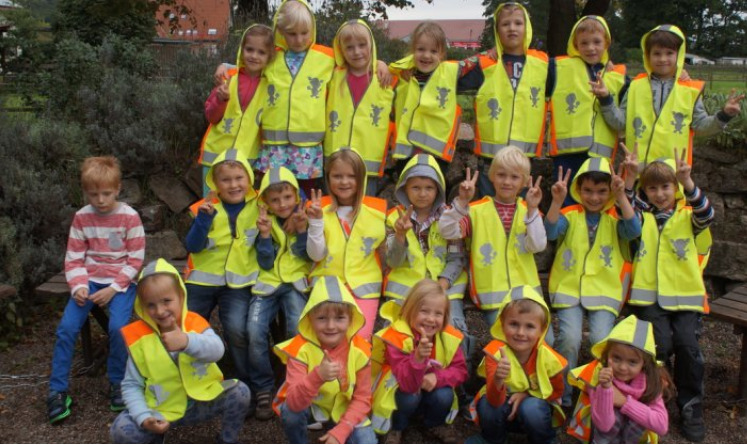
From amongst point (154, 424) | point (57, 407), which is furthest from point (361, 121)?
point (57, 407)

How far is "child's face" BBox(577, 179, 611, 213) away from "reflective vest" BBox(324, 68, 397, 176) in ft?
4.75

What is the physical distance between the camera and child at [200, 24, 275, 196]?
4863mm

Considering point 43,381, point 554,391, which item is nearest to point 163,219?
point 43,381

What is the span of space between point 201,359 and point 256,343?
Answer: 0.64 m

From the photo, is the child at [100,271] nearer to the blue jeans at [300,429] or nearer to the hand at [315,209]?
the hand at [315,209]

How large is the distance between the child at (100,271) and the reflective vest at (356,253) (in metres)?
1.14

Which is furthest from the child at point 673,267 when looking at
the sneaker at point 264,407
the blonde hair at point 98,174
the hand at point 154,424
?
the blonde hair at point 98,174

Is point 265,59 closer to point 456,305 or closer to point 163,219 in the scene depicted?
point 163,219

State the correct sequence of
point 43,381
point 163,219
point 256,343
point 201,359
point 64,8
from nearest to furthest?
point 201,359 < point 256,343 < point 43,381 < point 163,219 < point 64,8

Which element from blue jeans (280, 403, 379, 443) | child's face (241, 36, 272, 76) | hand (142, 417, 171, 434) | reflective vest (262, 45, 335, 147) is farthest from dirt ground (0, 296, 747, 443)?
child's face (241, 36, 272, 76)

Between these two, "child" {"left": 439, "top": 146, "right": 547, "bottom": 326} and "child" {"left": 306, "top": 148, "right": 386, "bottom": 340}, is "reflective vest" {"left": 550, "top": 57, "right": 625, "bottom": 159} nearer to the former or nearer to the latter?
"child" {"left": 439, "top": 146, "right": 547, "bottom": 326}

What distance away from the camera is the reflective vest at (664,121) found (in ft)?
15.4

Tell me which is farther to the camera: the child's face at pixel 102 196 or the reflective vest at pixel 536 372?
the child's face at pixel 102 196

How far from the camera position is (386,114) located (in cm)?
491
